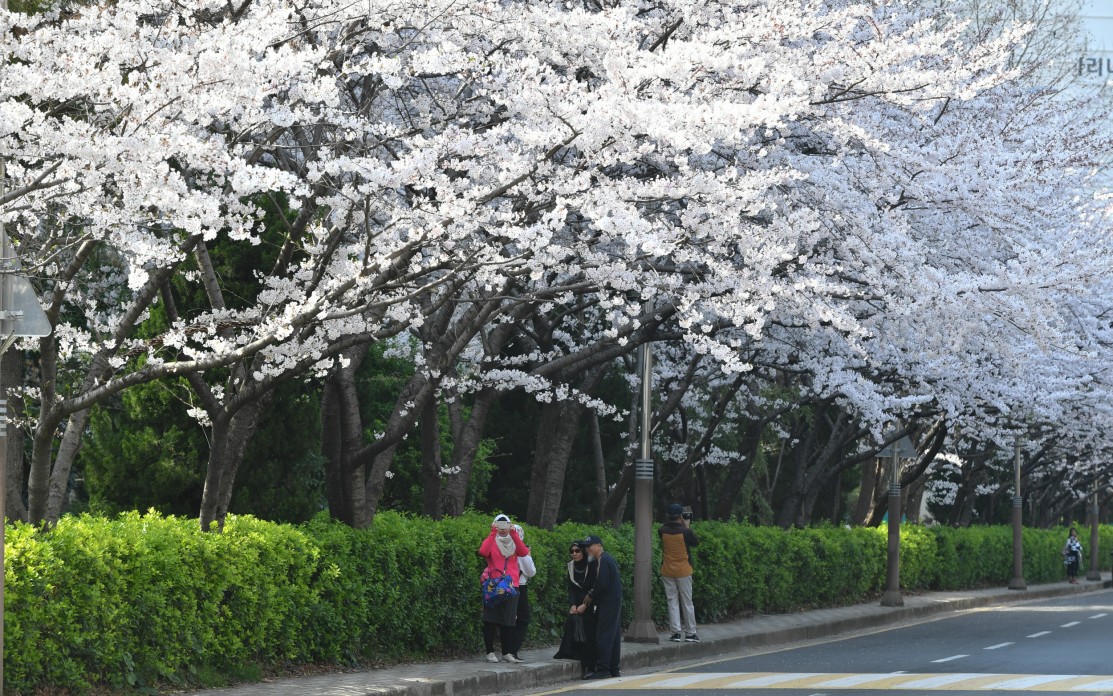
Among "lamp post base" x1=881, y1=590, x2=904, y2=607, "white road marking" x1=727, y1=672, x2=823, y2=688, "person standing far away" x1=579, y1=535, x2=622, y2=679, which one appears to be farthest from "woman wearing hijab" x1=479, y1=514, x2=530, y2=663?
"lamp post base" x1=881, y1=590, x2=904, y2=607

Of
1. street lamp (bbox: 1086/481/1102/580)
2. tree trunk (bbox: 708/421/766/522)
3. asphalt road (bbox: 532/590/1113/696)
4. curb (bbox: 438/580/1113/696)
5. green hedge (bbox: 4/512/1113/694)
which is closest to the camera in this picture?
green hedge (bbox: 4/512/1113/694)

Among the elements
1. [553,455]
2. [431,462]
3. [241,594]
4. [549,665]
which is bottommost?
[549,665]

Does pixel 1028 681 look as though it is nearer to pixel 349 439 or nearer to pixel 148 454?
pixel 349 439

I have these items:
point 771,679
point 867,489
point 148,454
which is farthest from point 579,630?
point 867,489

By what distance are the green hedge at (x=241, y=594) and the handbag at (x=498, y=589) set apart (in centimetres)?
56

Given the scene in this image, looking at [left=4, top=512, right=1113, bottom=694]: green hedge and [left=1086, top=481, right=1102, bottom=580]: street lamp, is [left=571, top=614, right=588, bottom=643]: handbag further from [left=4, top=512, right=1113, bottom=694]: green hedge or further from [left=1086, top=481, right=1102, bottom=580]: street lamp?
[left=1086, top=481, right=1102, bottom=580]: street lamp

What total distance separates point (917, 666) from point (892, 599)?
11.6 m

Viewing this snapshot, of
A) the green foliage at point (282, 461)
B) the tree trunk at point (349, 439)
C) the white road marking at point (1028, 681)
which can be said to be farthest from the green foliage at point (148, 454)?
the white road marking at point (1028, 681)

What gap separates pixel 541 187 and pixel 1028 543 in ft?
124

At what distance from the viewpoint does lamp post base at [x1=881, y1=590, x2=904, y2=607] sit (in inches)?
1137

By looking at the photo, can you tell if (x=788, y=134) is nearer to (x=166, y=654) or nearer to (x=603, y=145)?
(x=603, y=145)

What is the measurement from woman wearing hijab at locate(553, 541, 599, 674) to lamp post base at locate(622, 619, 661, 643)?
2.62 meters

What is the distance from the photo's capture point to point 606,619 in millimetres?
16156

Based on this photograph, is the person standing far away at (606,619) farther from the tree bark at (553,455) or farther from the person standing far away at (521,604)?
the tree bark at (553,455)
